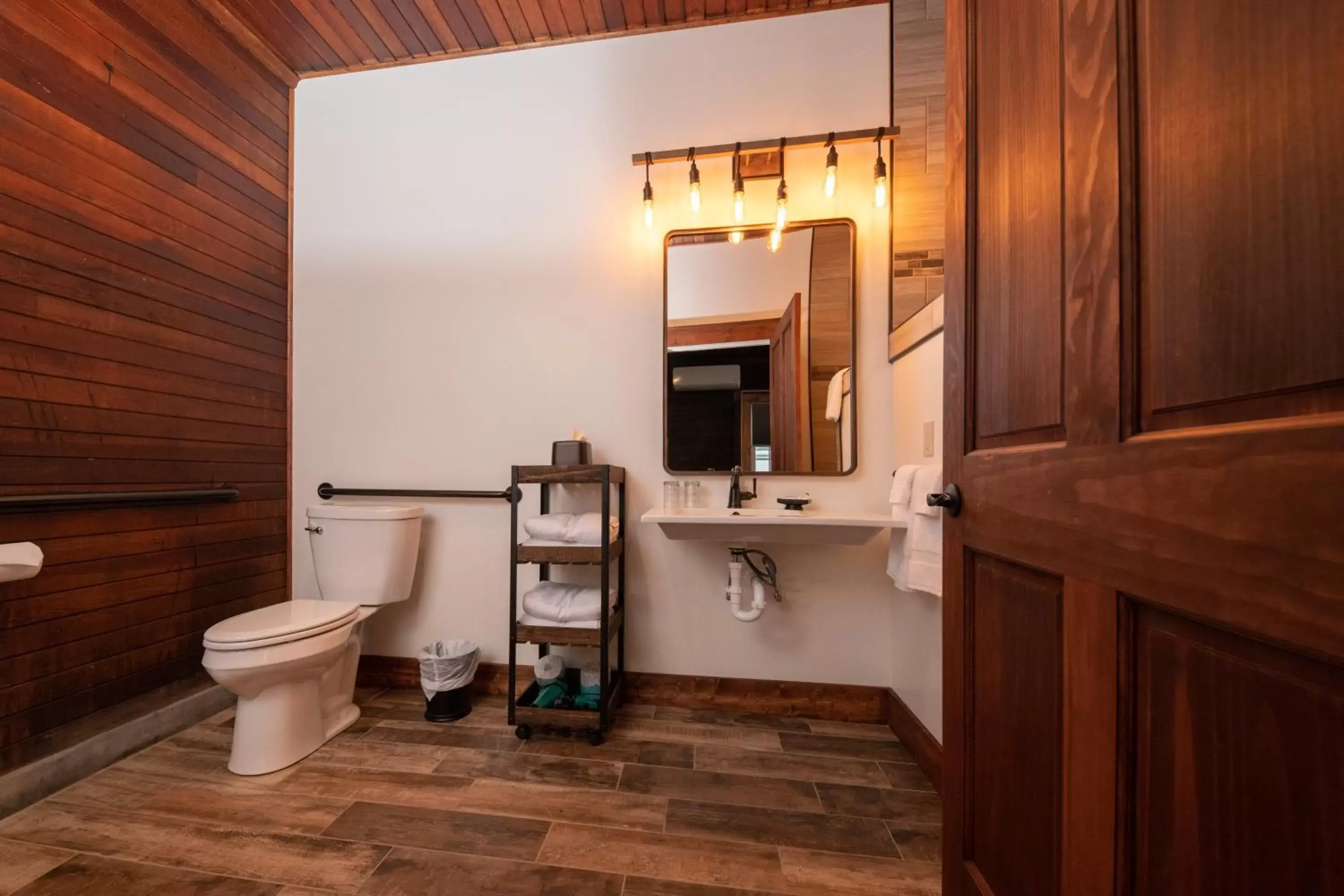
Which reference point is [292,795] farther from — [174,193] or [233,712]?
[174,193]

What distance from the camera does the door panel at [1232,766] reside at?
372 millimetres

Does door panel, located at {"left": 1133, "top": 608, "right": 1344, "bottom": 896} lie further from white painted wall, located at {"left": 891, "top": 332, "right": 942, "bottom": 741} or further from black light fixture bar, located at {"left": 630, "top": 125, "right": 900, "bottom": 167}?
black light fixture bar, located at {"left": 630, "top": 125, "right": 900, "bottom": 167}

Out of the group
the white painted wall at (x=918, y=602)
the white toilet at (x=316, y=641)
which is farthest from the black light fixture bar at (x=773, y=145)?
the white toilet at (x=316, y=641)

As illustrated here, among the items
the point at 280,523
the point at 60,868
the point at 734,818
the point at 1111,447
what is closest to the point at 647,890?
the point at 734,818

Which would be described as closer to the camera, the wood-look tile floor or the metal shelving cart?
the wood-look tile floor

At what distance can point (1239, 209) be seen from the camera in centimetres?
43

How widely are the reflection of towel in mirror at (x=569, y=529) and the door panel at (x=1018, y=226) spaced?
1209 mm

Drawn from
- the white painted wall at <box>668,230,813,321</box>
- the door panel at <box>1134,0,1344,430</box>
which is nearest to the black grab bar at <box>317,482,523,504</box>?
the white painted wall at <box>668,230,813,321</box>

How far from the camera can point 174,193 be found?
1.68m

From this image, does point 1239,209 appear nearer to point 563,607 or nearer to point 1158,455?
point 1158,455

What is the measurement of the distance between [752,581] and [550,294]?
1435mm

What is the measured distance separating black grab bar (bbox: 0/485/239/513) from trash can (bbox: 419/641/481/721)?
0.99m

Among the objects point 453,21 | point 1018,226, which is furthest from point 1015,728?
point 453,21

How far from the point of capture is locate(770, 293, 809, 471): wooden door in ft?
6.02
